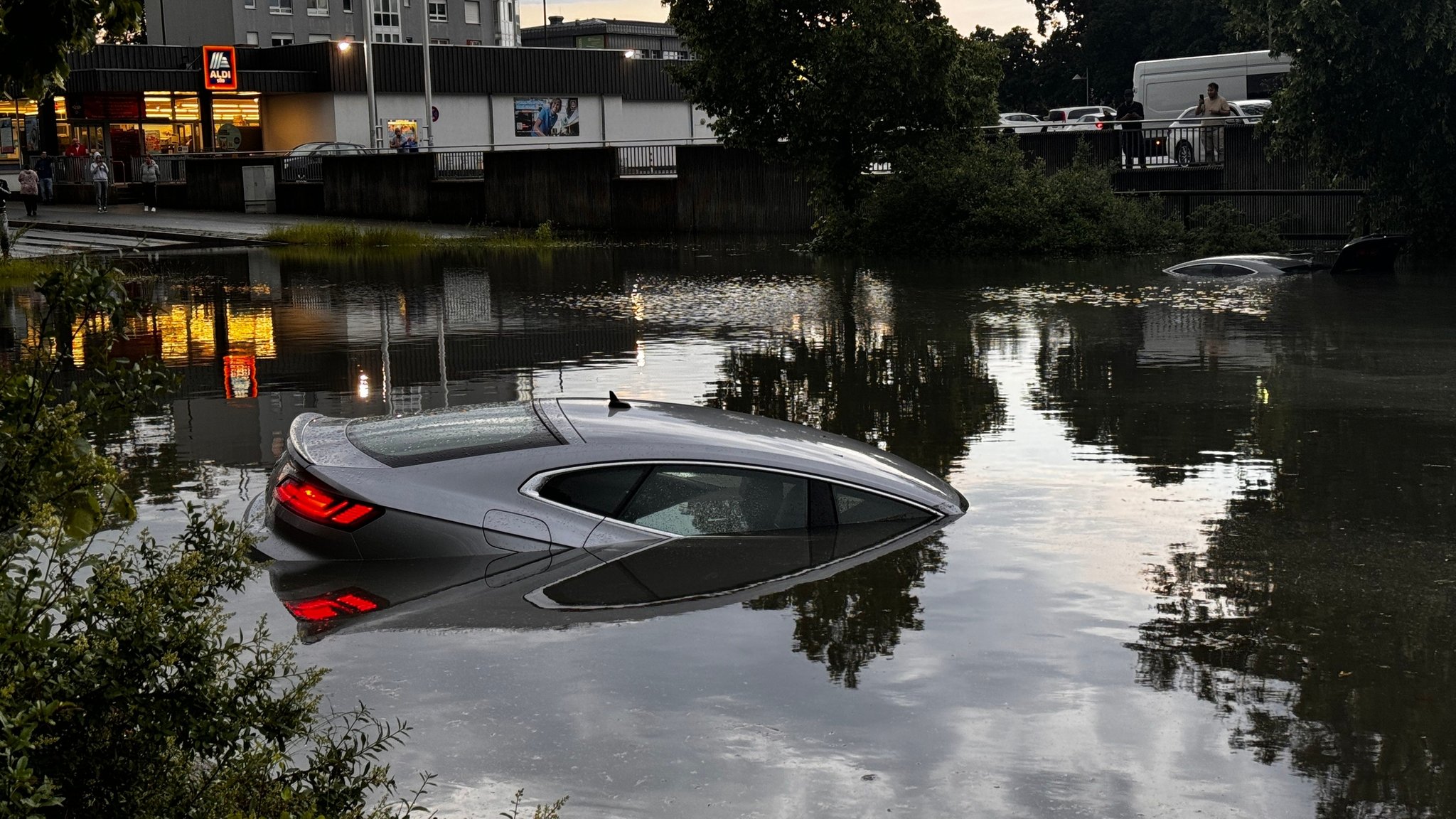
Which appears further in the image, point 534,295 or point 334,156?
point 334,156

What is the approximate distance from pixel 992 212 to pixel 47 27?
25862 millimetres

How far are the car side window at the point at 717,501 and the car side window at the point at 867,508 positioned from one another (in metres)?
0.21

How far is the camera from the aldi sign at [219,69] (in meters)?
60.9

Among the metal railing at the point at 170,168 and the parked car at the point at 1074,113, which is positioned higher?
the parked car at the point at 1074,113

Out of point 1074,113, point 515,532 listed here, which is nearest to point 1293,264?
point 515,532

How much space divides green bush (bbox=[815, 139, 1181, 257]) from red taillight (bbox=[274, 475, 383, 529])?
22.1 meters

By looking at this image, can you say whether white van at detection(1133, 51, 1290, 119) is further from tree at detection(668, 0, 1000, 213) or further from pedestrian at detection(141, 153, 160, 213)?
pedestrian at detection(141, 153, 160, 213)

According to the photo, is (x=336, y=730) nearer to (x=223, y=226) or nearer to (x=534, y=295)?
(x=534, y=295)

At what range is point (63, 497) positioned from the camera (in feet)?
12.9

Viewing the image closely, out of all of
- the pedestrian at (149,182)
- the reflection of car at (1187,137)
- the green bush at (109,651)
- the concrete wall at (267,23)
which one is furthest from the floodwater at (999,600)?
the concrete wall at (267,23)

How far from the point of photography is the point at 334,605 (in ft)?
24.7

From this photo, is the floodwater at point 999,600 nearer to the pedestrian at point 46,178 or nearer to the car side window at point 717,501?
the car side window at point 717,501

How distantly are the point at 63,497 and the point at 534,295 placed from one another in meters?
20.2

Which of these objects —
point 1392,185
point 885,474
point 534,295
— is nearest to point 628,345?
point 534,295
